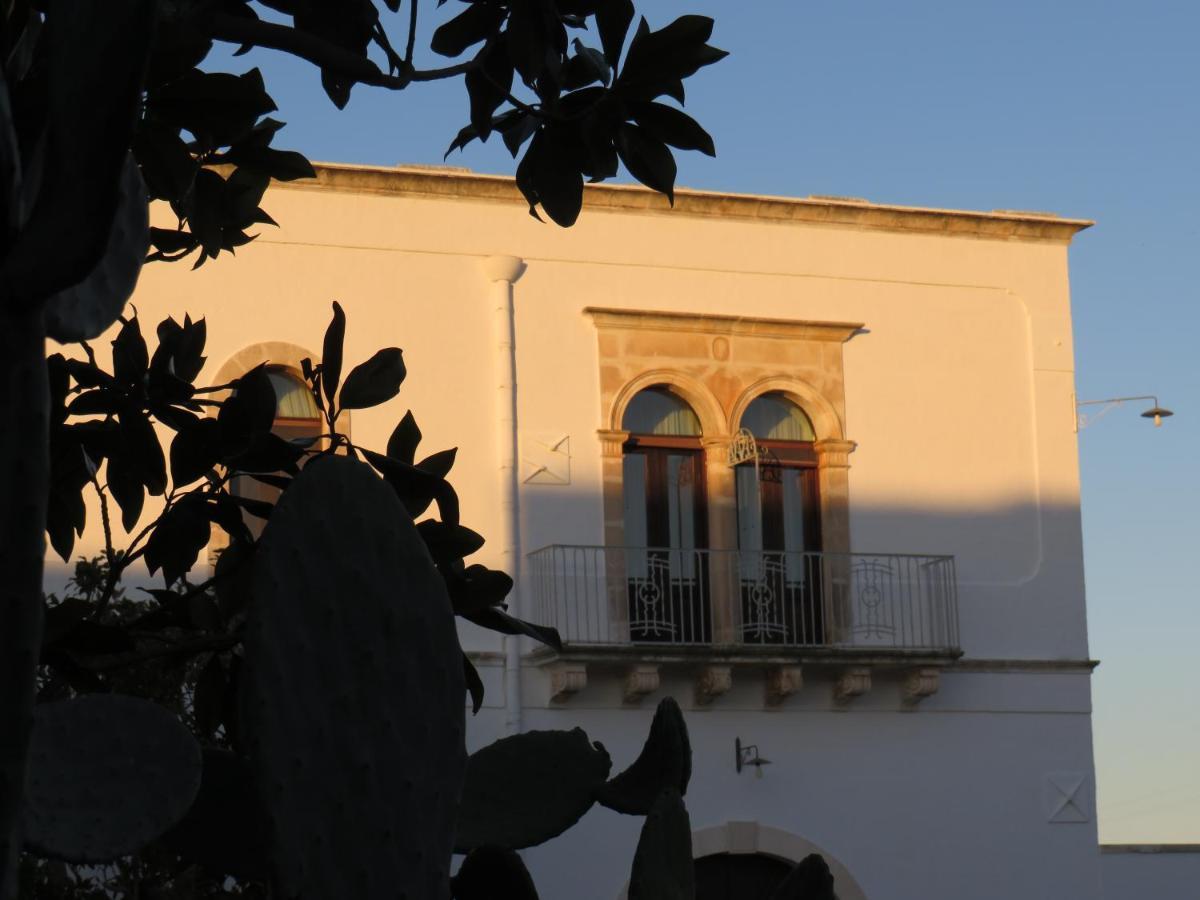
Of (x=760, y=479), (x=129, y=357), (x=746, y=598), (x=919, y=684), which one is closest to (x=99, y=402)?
(x=129, y=357)

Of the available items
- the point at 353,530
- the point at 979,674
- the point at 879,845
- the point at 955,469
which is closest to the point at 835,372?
the point at 955,469

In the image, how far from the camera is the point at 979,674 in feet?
48.3

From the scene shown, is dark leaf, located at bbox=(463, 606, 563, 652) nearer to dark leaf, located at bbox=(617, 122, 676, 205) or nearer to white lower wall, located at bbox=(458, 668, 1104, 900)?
dark leaf, located at bbox=(617, 122, 676, 205)

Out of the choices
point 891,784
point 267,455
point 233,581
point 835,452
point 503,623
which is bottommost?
point 891,784

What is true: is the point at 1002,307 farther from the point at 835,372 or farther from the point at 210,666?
the point at 210,666

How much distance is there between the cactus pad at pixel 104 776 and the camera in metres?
1.97

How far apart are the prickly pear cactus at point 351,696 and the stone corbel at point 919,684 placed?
12301 millimetres

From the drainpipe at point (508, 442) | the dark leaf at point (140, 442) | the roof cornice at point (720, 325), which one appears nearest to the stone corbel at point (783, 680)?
the drainpipe at point (508, 442)

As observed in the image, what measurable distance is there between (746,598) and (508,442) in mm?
2118

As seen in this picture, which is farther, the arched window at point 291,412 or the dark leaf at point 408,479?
the arched window at point 291,412

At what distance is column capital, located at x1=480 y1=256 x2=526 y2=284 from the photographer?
13.9 meters

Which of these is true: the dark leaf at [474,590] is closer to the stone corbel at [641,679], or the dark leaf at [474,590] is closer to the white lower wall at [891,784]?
the white lower wall at [891,784]

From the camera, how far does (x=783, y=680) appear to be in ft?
45.7

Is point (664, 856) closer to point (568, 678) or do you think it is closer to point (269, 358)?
point (568, 678)
